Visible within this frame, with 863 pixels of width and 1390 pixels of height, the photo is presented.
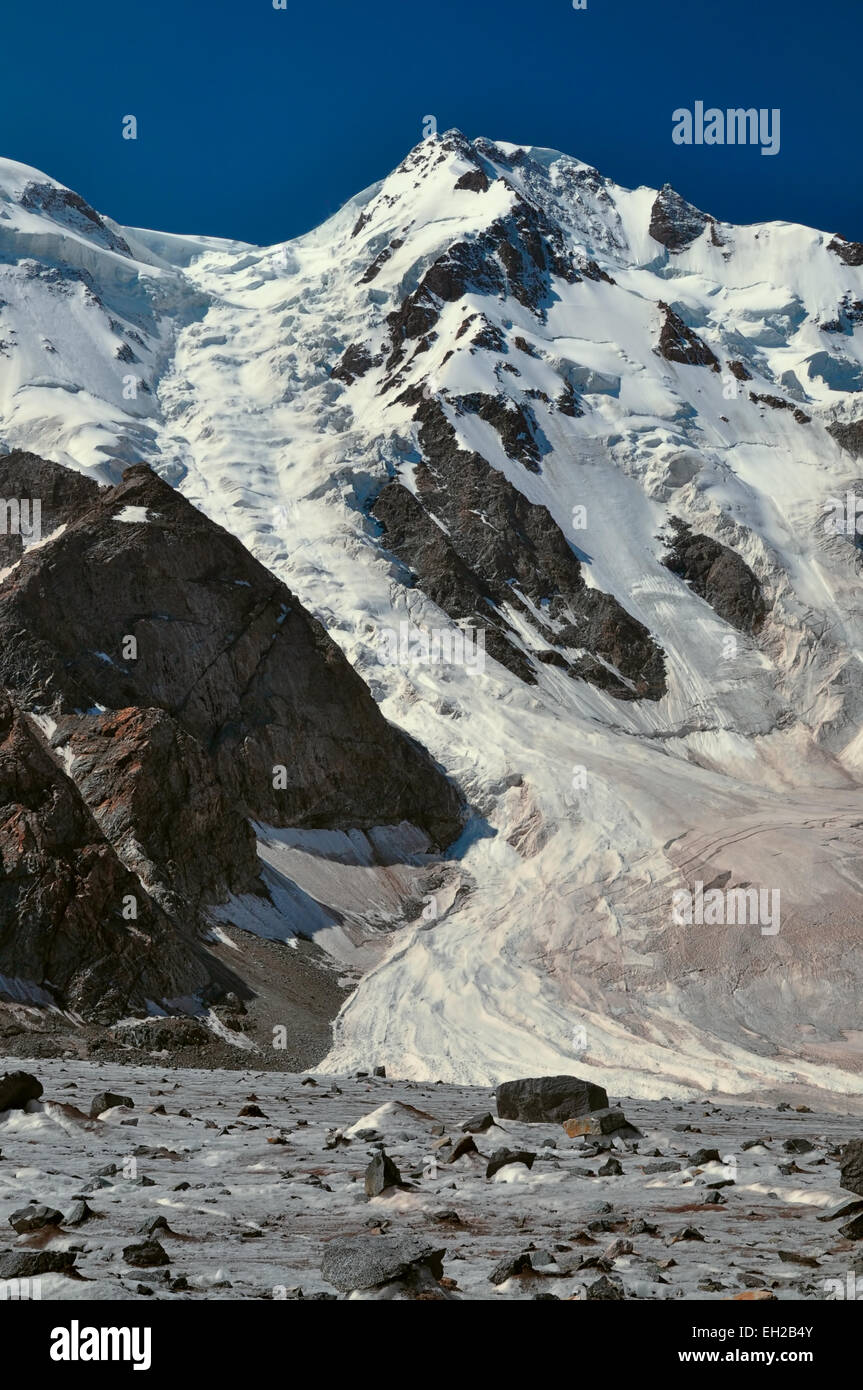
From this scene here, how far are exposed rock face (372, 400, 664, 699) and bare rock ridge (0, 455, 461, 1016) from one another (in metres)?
26.9

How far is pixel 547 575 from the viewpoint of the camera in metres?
132

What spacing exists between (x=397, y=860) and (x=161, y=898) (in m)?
24.9

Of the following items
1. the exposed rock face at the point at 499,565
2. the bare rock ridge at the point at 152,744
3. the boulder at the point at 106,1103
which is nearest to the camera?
the boulder at the point at 106,1103

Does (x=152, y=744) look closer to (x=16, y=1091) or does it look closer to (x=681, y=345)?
(x=16, y=1091)

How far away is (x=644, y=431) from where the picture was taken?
A: 154 m

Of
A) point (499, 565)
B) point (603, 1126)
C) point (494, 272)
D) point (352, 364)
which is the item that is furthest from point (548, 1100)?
point (494, 272)

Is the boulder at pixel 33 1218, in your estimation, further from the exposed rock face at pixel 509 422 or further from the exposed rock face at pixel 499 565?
the exposed rock face at pixel 509 422

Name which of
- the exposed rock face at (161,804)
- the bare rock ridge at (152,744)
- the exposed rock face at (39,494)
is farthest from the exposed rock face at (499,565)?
the exposed rock face at (161,804)

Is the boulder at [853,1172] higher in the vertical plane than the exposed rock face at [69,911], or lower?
lower

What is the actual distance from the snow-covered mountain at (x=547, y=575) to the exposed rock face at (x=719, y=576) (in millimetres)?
293

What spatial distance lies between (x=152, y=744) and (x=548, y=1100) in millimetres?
51249

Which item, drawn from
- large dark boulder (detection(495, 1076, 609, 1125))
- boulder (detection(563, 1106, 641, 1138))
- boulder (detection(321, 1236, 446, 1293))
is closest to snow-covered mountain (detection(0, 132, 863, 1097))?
large dark boulder (detection(495, 1076, 609, 1125))

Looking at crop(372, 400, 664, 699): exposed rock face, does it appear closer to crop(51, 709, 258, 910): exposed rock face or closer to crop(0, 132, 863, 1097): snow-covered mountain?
crop(0, 132, 863, 1097): snow-covered mountain

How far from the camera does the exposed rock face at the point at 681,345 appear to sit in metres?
174
